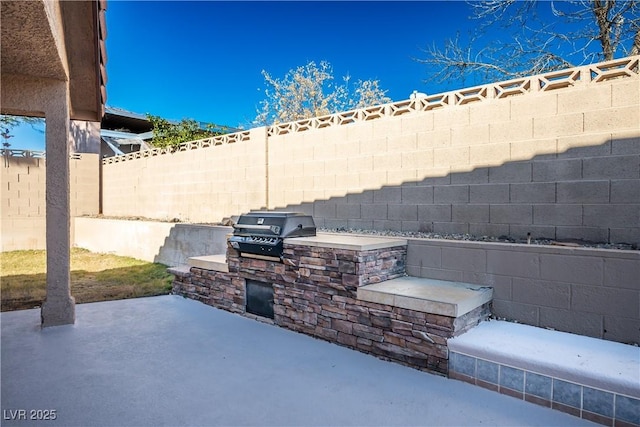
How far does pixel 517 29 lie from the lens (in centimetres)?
774

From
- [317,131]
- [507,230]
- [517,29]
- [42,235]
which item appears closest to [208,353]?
[507,230]

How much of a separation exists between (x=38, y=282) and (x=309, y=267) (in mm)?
6343

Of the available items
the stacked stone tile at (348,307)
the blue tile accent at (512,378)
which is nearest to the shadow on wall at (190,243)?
the stacked stone tile at (348,307)

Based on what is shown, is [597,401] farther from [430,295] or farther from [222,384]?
[222,384]

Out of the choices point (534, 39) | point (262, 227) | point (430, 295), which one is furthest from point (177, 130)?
point (430, 295)

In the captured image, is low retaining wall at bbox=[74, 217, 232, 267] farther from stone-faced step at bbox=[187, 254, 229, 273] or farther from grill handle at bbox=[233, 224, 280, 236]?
grill handle at bbox=[233, 224, 280, 236]

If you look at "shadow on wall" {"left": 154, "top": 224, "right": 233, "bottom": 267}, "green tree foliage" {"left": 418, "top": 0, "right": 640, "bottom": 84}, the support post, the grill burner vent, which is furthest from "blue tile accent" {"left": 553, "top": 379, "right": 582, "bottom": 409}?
"green tree foliage" {"left": 418, "top": 0, "right": 640, "bottom": 84}

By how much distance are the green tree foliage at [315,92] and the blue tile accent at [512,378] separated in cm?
1336

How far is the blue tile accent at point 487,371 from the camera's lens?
9.87ft

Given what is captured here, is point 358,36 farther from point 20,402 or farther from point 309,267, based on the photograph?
point 20,402

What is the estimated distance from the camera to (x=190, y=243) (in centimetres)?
Result: 847

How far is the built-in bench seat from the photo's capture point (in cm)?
250

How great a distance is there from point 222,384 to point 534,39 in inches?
338

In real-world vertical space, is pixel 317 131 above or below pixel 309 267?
above
